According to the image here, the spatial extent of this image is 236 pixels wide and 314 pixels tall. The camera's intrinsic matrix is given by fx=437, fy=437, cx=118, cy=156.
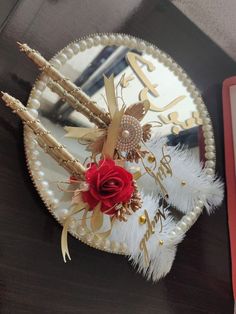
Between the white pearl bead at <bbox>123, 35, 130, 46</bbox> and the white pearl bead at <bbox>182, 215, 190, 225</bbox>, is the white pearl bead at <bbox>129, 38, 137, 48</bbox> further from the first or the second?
the white pearl bead at <bbox>182, 215, 190, 225</bbox>

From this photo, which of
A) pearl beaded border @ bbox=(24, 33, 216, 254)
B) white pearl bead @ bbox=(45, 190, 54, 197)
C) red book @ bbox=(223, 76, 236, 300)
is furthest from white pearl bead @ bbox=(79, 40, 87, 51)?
red book @ bbox=(223, 76, 236, 300)

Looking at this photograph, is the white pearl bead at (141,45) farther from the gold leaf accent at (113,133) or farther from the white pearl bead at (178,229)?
the white pearl bead at (178,229)

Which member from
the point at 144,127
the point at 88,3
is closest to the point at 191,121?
the point at 144,127

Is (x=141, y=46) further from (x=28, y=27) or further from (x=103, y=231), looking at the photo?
(x=103, y=231)

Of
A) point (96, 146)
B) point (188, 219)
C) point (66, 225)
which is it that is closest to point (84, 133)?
point (96, 146)

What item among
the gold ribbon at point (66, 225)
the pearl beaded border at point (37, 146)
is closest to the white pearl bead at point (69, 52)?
the pearl beaded border at point (37, 146)

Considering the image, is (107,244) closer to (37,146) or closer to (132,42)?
(37,146)
